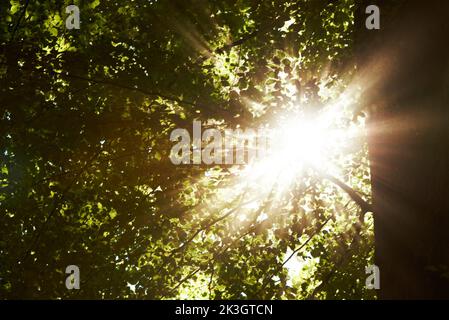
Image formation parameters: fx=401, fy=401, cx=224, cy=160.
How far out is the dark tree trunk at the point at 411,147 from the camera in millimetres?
3834

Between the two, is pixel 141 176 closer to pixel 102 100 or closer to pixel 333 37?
pixel 102 100

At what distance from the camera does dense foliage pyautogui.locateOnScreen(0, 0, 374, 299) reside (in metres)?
6.60

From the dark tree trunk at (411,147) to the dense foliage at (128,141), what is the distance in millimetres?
1917

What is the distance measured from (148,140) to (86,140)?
1048 mm

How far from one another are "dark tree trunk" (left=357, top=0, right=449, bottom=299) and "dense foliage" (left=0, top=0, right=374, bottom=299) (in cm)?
192

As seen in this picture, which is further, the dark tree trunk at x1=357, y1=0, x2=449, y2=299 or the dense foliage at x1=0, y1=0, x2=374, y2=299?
the dense foliage at x1=0, y1=0, x2=374, y2=299

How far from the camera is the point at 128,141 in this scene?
22.9 feet

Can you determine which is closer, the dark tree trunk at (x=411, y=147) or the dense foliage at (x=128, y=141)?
the dark tree trunk at (x=411, y=147)

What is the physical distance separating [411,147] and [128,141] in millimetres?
4592

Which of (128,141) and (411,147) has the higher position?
(128,141)

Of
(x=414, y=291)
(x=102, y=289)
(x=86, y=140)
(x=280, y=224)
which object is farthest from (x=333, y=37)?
(x=102, y=289)

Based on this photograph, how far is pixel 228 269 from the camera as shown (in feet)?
24.8
